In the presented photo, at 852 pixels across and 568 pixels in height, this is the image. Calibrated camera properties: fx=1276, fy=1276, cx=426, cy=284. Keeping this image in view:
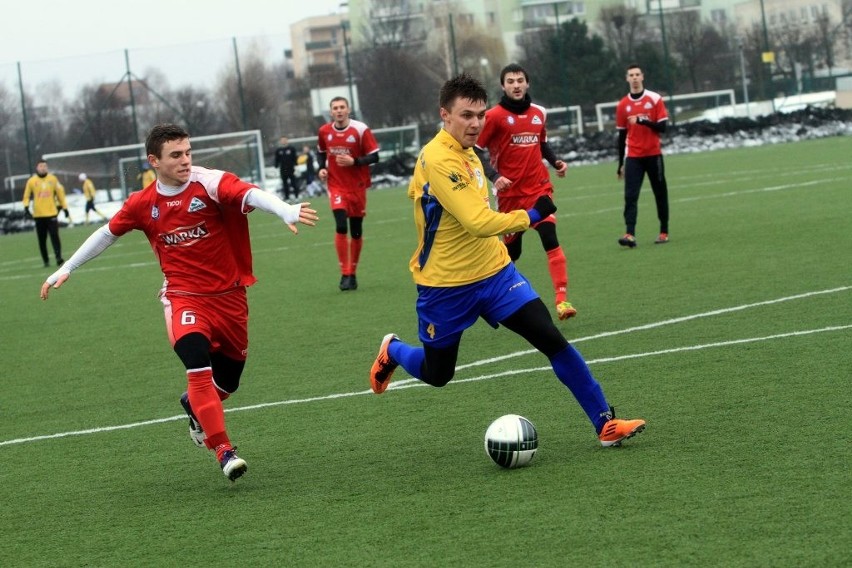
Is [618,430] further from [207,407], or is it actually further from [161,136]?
[161,136]

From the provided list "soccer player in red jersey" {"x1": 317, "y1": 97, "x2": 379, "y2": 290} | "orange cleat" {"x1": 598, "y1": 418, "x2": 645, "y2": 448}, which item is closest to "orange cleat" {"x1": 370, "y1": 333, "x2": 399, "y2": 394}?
"orange cleat" {"x1": 598, "y1": 418, "x2": 645, "y2": 448}

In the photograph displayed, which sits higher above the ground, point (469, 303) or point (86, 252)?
point (86, 252)

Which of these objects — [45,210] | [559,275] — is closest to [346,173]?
[559,275]

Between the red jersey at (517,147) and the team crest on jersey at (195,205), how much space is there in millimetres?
4978

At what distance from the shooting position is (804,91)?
49.6 meters

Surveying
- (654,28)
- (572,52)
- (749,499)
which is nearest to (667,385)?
(749,499)

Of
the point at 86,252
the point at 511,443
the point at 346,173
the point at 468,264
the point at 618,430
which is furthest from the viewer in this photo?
the point at 346,173

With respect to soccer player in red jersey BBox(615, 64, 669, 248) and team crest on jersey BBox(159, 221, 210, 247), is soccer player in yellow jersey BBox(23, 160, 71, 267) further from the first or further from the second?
team crest on jersey BBox(159, 221, 210, 247)

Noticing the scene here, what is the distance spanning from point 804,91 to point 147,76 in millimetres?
24936

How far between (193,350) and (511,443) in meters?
1.69

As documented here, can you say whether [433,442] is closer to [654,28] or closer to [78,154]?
[78,154]

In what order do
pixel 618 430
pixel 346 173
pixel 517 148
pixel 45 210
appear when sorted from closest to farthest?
pixel 618 430 → pixel 517 148 → pixel 346 173 → pixel 45 210

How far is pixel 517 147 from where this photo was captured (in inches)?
450

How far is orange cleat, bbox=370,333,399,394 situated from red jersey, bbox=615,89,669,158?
9362 millimetres
